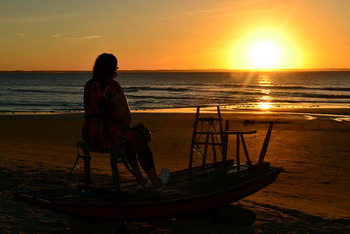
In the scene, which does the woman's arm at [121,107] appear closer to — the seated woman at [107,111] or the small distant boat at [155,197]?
the seated woman at [107,111]

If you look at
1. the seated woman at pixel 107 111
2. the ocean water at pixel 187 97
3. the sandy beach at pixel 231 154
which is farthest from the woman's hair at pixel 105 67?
the ocean water at pixel 187 97

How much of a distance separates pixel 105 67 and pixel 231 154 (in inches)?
307

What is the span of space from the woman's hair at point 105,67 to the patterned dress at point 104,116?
62 millimetres

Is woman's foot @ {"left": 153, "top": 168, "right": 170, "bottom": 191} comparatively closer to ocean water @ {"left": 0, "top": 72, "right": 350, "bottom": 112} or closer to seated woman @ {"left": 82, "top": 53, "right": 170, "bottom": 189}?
seated woman @ {"left": 82, "top": 53, "right": 170, "bottom": 189}

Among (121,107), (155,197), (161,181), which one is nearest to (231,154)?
(161,181)

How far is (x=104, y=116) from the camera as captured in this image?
5.54 metres

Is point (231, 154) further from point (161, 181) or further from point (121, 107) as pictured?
point (121, 107)

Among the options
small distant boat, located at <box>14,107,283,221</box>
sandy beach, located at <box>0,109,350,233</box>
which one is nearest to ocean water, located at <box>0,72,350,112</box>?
sandy beach, located at <box>0,109,350,233</box>

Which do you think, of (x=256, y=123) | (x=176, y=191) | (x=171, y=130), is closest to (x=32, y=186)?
(x=176, y=191)

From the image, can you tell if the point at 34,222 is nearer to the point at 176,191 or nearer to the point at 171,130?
the point at 176,191

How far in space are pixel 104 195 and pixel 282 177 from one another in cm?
502

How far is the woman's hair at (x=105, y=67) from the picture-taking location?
5520 millimetres

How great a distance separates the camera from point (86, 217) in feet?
18.1

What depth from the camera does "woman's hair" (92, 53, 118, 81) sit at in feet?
18.1
